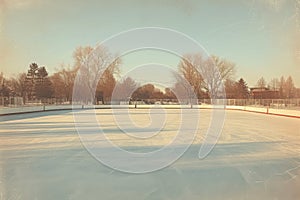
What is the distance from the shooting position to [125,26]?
129 inches

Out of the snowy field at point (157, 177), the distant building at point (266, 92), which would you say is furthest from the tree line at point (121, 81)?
the snowy field at point (157, 177)

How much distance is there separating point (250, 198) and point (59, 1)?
2.32 metres

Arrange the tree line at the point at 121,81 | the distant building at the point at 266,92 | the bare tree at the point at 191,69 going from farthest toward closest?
the distant building at the point at 266,92
the tree line at the point at 121,81
the bare tree at the point at 191,69

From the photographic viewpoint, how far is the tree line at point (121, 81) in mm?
4448

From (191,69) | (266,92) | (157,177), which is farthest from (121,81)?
(266,92)

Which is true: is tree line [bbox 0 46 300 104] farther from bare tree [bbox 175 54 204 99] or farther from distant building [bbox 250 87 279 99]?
distant building [bbox 250 87 279 99]

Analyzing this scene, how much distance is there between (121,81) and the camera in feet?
20.4

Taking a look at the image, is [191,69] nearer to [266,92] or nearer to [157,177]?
[157,177]

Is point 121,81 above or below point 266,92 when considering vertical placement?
above

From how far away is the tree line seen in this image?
14.6 feet

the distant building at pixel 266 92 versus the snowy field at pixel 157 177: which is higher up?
the distant building at pixel 266 92

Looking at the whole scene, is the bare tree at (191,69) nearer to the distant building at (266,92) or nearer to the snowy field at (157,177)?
the snowy field at (157,177)

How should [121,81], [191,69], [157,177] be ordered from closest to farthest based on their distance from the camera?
[157,177]
[121,81]
[191,69]

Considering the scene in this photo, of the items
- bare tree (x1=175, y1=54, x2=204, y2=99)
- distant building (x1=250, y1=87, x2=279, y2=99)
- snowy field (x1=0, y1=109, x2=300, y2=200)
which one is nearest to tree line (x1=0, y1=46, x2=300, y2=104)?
bare tree (x1=175, y1=54, x2=204, y2=99)
